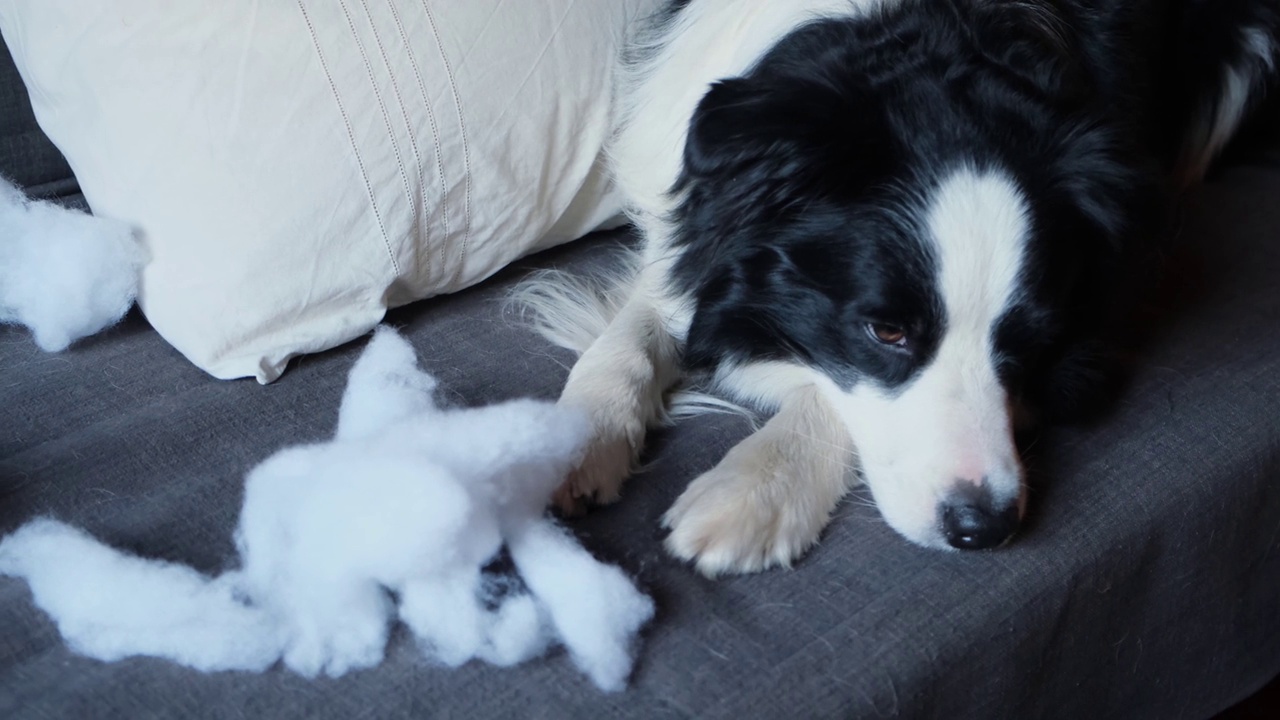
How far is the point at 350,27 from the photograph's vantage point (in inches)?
57.7

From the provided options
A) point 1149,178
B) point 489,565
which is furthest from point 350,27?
point 1149,178

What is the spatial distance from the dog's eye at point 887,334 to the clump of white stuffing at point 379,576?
42 cm

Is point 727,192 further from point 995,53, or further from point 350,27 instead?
point 350,27

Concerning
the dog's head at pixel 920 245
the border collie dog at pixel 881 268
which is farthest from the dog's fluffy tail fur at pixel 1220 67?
the dog's head at pixel 920 245

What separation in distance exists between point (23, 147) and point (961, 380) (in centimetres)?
139

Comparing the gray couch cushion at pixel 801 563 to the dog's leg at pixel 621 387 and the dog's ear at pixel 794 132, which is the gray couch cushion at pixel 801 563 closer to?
the dog's leg at pixel 621 387

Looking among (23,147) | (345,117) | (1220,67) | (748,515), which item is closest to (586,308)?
(345,117)

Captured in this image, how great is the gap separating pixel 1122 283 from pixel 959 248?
0.37 meters

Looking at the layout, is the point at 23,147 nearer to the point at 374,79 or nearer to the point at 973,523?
the point at 374,79

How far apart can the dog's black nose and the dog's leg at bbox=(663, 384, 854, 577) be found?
0.14m

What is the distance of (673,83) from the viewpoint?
5.49 ft

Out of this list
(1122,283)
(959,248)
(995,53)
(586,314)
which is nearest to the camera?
(959,248)

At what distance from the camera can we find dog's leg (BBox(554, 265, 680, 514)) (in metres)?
1.26

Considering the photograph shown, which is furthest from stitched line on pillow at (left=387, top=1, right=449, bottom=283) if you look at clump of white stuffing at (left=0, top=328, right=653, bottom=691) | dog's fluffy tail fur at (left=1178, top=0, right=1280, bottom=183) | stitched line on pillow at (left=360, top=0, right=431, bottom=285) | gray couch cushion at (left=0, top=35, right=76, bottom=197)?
dog's fluffy tail fur at (left=1178, top=0, right=1280, bottom=183)
